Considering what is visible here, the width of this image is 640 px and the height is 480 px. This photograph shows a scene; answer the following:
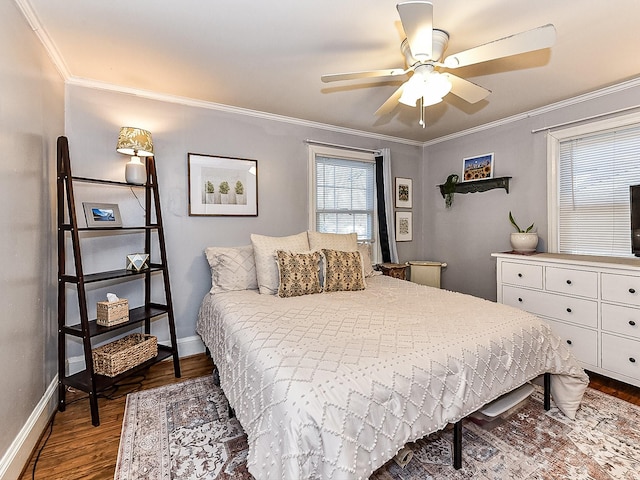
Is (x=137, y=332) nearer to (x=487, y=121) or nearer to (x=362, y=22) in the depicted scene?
(x=362, y=22)

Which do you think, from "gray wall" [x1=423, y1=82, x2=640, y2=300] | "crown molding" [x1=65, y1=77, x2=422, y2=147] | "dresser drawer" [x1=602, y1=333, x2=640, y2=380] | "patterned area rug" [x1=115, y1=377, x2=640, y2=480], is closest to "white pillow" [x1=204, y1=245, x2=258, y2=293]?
"patterned area rug" [x1=115, y1=377, x2=640, y2=480]

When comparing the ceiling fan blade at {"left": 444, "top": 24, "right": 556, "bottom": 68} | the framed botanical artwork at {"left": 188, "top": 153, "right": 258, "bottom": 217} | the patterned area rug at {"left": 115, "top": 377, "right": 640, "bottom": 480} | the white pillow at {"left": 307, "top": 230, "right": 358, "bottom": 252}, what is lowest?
the patterned area rug at {"left": 115, "top": 377, "right": 640, "bottom": 480}

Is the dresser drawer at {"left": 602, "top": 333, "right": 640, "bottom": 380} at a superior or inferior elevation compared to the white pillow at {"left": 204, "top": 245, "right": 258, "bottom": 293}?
inferior

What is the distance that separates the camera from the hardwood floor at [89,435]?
5.24 feet

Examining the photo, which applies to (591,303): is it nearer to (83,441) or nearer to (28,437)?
(83,441)

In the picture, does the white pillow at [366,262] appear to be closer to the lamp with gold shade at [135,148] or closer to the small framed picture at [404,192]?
the small framed picture at [404,192]

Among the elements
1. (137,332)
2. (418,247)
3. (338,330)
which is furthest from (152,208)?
(418,247)

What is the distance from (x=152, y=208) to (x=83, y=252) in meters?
0.63

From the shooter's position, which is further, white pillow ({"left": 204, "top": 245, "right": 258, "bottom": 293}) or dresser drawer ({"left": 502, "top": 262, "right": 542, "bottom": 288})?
dresser drawer ({"left": 502, "top": 262, "right": 542, "bottom": 288})

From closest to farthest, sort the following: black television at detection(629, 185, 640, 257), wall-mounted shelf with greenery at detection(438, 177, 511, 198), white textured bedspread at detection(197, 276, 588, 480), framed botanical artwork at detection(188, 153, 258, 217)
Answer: white textured bedspread at detection(197, 276, 588, 480) < black television at detection(629, 185, 640, 257) < framed botanical artwork at detection(188, 153, 258, 217) < wall-mounted shelf with greenery at detection(438, 177, 511, 198)

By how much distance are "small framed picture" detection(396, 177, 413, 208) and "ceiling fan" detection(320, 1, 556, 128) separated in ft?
6.74

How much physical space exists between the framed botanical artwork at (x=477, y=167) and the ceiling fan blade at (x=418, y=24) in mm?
2381

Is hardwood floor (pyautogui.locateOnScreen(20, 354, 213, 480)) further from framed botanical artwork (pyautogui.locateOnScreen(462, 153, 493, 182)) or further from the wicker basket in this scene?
framed botanical artwork (pyautogui.locateOnScreen(462, 153, 493, 182))

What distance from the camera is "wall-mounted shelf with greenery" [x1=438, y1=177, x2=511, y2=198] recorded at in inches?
137
